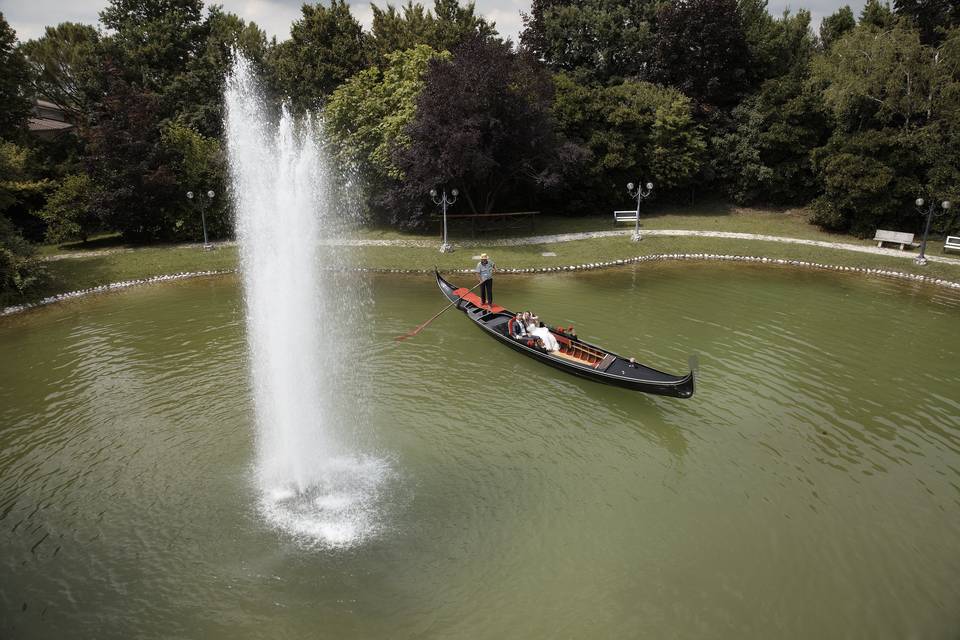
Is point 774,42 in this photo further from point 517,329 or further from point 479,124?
point 517,329

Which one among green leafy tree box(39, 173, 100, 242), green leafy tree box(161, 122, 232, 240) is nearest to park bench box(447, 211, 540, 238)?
green leafy tree box(161, 122, 232, 240)

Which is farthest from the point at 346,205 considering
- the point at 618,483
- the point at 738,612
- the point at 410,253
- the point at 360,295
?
the point at 738,612

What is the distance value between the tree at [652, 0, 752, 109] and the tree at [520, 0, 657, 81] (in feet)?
5.61

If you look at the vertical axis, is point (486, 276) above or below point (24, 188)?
below

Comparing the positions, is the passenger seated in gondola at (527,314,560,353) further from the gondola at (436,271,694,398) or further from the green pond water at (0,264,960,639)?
the green pond water at (0,264,960,639)

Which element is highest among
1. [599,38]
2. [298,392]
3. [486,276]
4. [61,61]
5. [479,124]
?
[599,38]

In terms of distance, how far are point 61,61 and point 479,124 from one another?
114 ft

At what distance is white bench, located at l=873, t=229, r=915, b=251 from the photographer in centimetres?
2941

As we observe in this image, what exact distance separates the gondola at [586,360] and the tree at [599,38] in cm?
3096

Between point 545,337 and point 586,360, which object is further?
point 545,337

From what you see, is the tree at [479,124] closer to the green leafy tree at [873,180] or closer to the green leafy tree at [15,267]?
the green leafy tree at [873,180]

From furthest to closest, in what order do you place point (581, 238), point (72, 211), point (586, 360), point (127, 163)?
point (581, 238) < point (72, 211) < point (127, 163) < point (586, 360)

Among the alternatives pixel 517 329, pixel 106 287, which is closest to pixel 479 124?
pixel 517 329

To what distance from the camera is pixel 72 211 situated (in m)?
31.6
